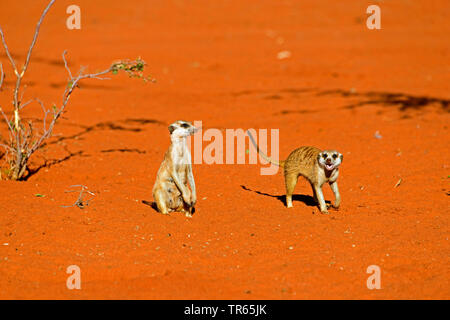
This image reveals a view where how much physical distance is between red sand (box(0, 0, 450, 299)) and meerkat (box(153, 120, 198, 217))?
0.20 meters

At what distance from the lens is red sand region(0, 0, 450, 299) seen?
5164 millimetres

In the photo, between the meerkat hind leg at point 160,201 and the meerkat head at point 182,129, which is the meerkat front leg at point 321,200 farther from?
the meerkat hind leg at point 160,201

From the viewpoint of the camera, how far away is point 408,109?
10961mm

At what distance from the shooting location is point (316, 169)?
6566 mm

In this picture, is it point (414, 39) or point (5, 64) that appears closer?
point (5, 64)

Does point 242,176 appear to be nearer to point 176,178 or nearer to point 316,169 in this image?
point 316,169

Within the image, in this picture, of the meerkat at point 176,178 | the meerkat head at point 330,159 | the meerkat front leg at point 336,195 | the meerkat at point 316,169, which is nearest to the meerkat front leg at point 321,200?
the meerkat at point 316,169

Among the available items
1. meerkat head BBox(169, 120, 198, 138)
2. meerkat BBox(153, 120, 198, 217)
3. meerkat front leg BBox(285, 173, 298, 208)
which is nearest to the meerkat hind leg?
meerkat BBox(153, 120, 198, 217)

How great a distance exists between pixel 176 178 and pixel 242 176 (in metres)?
1.90

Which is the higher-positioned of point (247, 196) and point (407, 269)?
point (247, 196)
